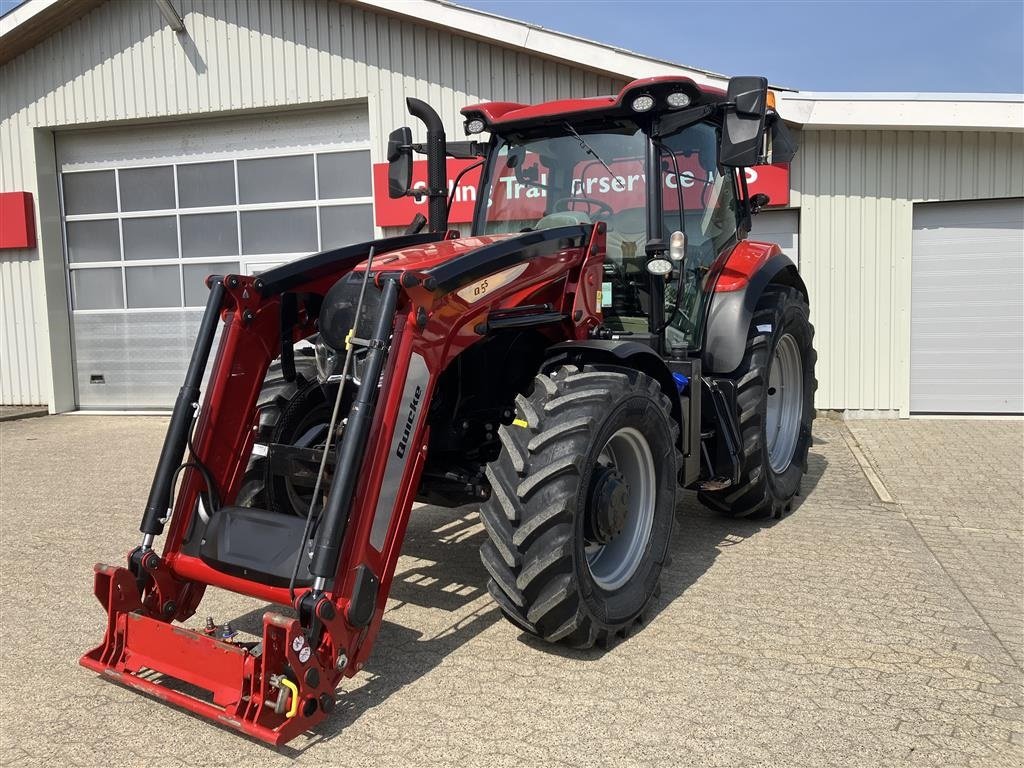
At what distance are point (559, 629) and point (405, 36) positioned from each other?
844cm

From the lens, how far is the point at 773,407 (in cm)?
612

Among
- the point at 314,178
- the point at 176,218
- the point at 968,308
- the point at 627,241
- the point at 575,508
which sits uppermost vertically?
the point at 314,178

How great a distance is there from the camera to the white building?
916 cm

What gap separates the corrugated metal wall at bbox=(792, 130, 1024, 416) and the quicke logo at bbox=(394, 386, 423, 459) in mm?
7203

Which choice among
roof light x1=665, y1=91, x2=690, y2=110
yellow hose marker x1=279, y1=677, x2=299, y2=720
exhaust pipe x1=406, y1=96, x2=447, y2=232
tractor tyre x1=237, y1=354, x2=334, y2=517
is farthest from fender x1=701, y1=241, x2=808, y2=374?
yellow hose marker x1=279, y1=677, x2=299, y2=720

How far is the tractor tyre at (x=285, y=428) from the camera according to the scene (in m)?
4.01

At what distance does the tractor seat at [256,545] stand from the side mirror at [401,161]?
2327mm

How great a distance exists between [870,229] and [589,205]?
566 cm

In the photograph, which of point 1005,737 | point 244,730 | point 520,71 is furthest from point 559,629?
point 520,71

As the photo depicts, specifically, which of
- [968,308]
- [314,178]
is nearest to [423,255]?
[314,178]

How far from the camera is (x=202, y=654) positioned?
120 inches

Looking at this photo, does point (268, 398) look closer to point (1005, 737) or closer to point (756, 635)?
point (756, 635)

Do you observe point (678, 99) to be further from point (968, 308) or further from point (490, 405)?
point (968, 308)

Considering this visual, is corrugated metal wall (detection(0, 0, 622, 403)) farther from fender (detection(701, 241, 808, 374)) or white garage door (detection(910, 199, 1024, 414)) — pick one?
fender (detection(701, 241, 808, 374))
